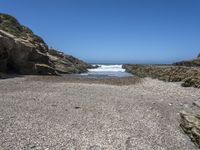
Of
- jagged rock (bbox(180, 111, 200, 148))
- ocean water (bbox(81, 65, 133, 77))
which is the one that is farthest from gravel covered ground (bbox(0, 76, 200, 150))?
ocean water (bbox(81, 65, 133, 77))

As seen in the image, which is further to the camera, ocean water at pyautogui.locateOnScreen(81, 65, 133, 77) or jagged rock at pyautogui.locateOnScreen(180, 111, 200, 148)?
ocean water at pyautogui.locateOnScreen(81, 65, 133, 77)

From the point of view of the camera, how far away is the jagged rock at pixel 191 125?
9.82m

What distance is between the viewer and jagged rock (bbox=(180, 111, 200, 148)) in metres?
9.82

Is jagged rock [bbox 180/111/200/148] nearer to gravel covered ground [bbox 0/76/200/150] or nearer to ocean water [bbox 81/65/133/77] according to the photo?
gravel covered ground [bbox 0/76/200/150]

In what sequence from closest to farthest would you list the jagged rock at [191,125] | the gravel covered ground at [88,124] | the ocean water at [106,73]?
1. the gravel covered ground at [88,124]
2. the jagged rock at [191,125]
3. the ocean water at [106,73]

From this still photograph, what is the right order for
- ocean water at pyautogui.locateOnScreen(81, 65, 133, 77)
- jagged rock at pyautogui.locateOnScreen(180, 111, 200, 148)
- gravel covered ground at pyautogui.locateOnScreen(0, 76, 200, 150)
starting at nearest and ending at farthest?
1. gravel covered ground at pyautogui.locateOnScreen(0, 76, 200, 150)
2. jagged rock at pyautogui.locateOnScreen(180, 111, 200, 148)
3. ocean water at pyautogui.locateOnScreen(81, 65, 133, 77)

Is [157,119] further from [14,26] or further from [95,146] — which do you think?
[14,26]

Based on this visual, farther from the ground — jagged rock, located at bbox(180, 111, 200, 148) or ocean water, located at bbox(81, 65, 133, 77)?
jagged rock, located at bbox(180, 111, 200, 148)

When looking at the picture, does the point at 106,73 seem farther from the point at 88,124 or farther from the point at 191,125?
the point at 191,125

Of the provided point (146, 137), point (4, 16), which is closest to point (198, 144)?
point (146, 137)

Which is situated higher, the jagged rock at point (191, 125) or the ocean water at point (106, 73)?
the jagged rock at point (191, 125)

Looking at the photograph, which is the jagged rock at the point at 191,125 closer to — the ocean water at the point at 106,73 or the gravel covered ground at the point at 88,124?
the gravel covered ground at the point at 88,124

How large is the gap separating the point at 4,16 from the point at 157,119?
59.4 metres

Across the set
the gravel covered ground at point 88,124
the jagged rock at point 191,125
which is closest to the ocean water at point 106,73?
the gravel covered ground at point 88,124
